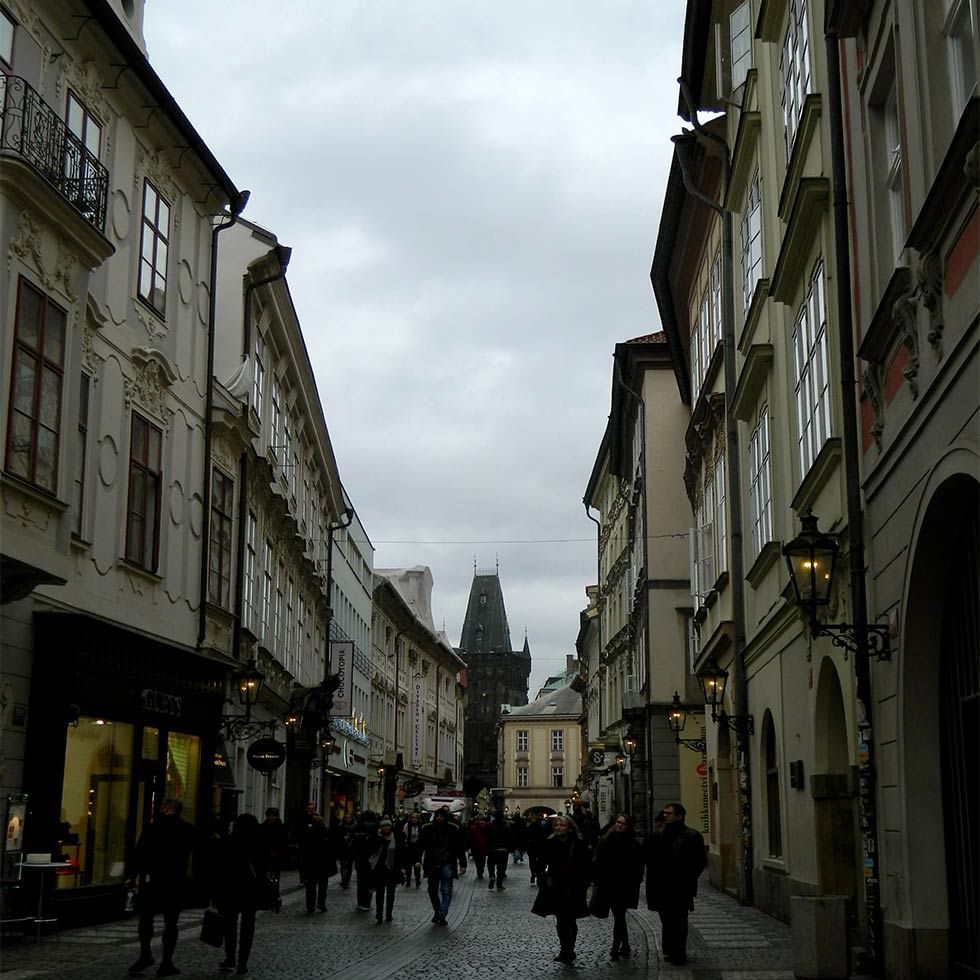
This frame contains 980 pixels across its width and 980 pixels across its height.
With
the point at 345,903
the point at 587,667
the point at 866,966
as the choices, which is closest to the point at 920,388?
the point at 866,966

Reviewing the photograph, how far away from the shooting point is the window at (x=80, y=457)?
19625 mm

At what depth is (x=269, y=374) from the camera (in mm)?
34094

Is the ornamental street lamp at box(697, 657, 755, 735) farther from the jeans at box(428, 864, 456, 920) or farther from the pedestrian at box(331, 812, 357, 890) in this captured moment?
Result: the pedestrian at box(331, 812, 357, 890)

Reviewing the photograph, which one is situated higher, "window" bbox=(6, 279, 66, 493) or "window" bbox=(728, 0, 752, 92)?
"window" bbox=(728, 0, 752, 92)

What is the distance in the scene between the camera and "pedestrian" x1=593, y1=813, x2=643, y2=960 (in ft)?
53.6

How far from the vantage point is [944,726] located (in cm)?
1204

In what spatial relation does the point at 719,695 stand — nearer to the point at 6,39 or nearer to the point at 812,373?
the point at 812,373

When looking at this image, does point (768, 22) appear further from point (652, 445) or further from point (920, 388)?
point (652, 445)

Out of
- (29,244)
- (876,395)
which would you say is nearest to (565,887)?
(876,395)

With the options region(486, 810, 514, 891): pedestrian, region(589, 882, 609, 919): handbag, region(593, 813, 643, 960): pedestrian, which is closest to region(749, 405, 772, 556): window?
region(593, 813, 643, 960): pedestrian

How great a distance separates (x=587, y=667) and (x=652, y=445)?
135 feet

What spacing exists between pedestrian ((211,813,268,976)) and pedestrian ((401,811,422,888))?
7.52 m

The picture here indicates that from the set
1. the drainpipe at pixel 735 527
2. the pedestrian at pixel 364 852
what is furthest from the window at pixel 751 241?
the pedestrian at pixel 364 852

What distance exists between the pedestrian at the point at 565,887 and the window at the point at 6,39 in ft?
36.1
